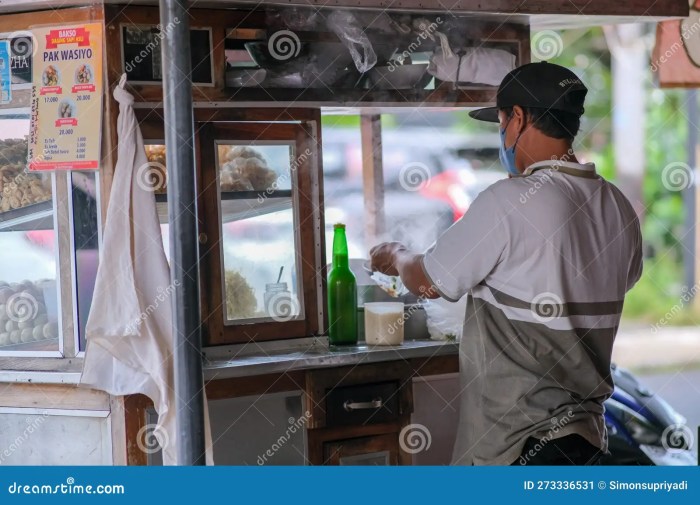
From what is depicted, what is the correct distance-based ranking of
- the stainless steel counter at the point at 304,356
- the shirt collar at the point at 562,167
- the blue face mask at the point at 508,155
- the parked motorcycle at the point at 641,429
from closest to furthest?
the shirt collar at the point at 562,167 < the blue face mask at the point at 508,155 < the stainless steel counter at the point at 304,356 < the parked motorcycle at the point at 641,429

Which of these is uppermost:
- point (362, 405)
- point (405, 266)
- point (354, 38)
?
point (354, 38)

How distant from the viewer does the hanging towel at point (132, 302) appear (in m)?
3.04

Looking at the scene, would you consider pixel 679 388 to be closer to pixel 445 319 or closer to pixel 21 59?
pixel 445 319

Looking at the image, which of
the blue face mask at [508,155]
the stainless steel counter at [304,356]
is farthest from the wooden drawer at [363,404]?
the blue face mask at [508,155]

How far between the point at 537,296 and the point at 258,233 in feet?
4.00

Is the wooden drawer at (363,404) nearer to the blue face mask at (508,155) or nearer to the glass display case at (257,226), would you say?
the glass display case at (257,226)

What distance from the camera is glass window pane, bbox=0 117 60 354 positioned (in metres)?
3.32

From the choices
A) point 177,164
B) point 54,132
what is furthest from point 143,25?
point 177,164

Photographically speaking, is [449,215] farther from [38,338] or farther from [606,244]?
[38,338]

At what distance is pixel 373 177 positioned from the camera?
13.6ft

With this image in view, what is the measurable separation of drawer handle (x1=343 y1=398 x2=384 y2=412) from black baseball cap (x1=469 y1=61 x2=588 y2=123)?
47.0 inches

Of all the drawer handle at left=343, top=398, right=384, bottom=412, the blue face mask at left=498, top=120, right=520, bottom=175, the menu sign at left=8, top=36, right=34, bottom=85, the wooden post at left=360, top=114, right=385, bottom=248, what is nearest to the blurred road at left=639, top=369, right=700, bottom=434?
the wooden post at left=360, top=114, right=385, bottom=248

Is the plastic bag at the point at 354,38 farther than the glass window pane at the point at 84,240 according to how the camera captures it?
Yes

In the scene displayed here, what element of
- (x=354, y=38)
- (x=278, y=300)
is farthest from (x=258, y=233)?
(x=354, y=38)
